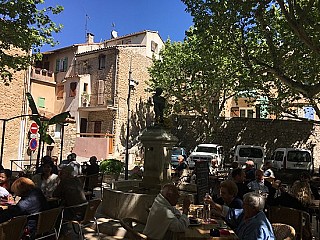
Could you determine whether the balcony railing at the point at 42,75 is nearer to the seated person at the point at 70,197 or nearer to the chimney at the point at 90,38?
the chimney at the point at 90,38

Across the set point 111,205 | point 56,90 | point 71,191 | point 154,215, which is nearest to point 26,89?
point 56,90

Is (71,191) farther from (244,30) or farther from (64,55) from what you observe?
(64,55)

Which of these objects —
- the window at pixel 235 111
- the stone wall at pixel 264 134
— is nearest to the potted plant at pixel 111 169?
the stone wall at pixel 264 134

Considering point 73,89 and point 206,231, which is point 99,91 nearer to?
point 73,89

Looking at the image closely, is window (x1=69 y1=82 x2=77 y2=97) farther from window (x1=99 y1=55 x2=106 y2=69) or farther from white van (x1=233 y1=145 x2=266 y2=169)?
white van (x1=233 y1=145 x2=266 y2=169)

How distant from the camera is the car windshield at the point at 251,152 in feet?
66.4

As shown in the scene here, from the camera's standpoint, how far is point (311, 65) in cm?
1489

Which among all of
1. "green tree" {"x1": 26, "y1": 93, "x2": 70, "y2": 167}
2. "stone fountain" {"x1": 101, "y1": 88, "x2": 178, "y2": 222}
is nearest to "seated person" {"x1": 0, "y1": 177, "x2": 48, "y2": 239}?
"stone fountain" {"x1": 101, "y1": 88, "x2": 178, "y2": 222}

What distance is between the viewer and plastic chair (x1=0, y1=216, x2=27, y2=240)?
3445 mm

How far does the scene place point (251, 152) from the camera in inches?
803

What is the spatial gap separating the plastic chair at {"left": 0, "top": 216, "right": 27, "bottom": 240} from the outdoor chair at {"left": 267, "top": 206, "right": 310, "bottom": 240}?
3.69m

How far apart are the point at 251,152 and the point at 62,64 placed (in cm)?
2187

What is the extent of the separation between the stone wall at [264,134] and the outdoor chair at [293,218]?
2230 centimetres

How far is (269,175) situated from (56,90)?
26.2m
